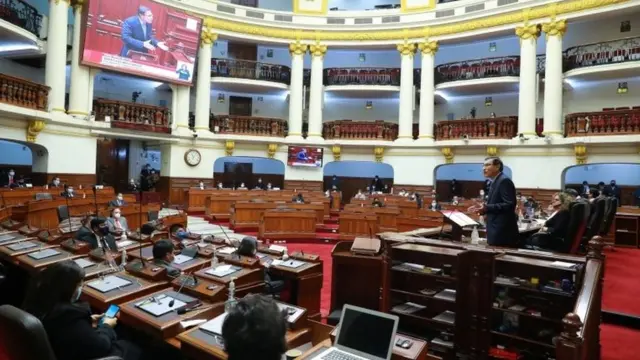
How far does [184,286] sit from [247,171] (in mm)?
15733

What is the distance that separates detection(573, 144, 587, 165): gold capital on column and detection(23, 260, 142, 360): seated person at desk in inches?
539

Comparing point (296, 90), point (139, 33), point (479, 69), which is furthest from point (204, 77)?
point (479, 69)

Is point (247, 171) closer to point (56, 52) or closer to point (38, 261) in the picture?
point (56, 52)

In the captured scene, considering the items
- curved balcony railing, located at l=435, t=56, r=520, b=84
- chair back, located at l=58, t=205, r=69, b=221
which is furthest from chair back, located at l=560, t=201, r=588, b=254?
curved balcony railing, located at l=435, t=56, r=520, b=84

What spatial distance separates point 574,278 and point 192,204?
1197 centimetres

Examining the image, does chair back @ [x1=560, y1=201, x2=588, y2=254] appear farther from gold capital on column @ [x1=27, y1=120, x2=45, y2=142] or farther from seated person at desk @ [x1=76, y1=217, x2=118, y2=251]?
gold capital on column @ [x1=27, y1=120, x2=45, y2=142]

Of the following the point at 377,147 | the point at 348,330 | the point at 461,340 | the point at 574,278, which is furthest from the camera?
the point at 377,147

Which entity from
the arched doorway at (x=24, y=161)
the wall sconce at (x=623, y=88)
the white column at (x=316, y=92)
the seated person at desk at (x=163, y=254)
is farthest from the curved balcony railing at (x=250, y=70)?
the seated person at desk at (x=163, y=254)

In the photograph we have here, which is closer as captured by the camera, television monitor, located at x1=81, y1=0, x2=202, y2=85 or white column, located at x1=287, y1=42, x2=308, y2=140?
television monitor, located at x1=81, y1=0, x2=202, y2=85

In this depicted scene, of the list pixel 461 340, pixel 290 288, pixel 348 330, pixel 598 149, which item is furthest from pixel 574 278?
pixel 598 149

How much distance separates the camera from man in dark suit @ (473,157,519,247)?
13.3 ft

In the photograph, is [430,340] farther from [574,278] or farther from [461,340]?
[574,278]

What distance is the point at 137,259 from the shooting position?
394 centimetres

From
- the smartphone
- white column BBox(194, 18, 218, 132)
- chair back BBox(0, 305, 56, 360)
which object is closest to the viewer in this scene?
chair back BBox(0, 305, 56, 360)
